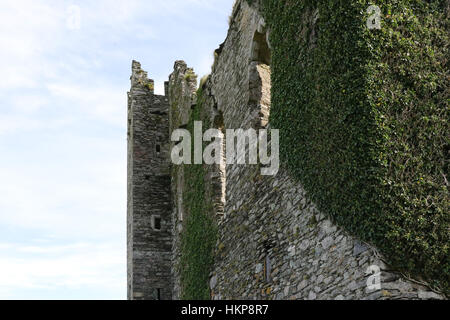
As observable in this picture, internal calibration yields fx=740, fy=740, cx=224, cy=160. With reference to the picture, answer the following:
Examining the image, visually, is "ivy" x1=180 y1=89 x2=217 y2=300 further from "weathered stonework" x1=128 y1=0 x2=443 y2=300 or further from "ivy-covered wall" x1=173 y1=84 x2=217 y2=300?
"weathered stonework" x1=128 y1=0 x2=443 y2=300

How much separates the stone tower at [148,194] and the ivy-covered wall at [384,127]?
9.17 meters

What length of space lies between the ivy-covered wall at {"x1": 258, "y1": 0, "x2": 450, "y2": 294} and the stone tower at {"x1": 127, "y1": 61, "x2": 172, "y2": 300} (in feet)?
30.1

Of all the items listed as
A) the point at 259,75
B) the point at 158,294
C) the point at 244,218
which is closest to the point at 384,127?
the point at 244,218

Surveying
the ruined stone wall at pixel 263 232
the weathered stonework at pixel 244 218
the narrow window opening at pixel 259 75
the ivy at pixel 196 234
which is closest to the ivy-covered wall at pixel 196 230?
the ivy at pixel 196 234

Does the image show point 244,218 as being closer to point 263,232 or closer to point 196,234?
point 263,232

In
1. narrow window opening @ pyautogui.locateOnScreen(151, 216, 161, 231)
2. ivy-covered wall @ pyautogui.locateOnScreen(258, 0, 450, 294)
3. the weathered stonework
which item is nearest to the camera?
ivy-covered wall @ pyautogui.locateOnScreen(258, 0, 450, 294)

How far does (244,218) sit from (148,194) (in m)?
7.60

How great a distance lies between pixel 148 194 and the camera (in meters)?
19.9

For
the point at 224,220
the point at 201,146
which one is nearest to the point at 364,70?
the point at 224,220

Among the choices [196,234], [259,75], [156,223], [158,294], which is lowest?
[158,294]

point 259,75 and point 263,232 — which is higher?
point 259,75

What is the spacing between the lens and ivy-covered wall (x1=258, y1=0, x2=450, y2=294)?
28.6 feet

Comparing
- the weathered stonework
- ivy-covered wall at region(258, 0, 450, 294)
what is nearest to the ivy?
the weathered stonework

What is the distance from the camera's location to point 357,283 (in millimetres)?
8969
